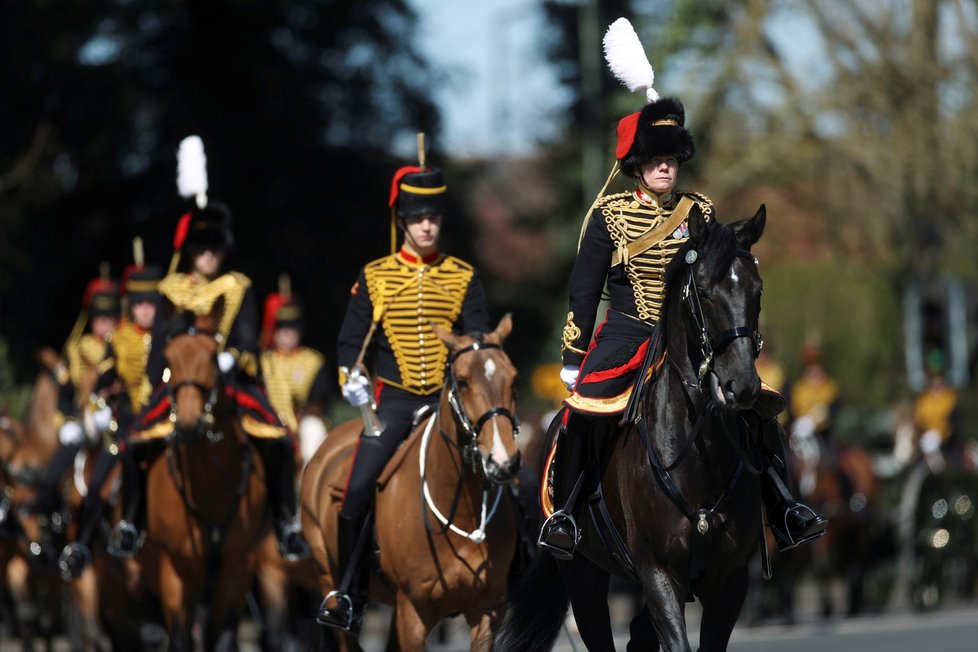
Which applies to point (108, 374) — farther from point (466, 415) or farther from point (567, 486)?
point (567, 486)

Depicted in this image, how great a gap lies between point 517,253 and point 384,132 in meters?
22.7

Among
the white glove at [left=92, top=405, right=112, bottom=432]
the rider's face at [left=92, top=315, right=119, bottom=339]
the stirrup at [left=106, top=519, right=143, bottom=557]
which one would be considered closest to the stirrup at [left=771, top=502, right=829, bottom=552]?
the stirrup at [left=106, top=519, right=143, bottom=557]

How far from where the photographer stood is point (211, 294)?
534 inches

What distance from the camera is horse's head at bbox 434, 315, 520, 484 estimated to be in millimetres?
9820

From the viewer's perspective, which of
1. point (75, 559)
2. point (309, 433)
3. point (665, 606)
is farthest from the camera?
point (309, 433)

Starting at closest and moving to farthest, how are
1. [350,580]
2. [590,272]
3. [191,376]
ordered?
[590,272]
[350,580]
[191,376]

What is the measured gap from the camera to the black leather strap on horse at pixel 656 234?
31.2 feet

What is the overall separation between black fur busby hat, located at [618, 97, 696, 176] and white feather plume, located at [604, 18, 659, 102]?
0.20 metres

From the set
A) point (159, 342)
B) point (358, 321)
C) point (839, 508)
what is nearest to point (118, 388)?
point (159, 342)

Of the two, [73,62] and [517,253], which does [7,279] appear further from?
[517,253]

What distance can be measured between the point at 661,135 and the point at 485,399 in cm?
160

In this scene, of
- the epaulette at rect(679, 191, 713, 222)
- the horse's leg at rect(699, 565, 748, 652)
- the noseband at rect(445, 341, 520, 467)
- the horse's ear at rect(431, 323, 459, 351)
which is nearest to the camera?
the horse's leg at rect(699, 565, 748, 652)

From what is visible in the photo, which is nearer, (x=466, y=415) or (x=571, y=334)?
(x=571, y=334)

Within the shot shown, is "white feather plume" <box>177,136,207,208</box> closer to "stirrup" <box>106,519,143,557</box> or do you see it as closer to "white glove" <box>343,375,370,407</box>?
"stirrup" <box>106,519,143,557</box>
